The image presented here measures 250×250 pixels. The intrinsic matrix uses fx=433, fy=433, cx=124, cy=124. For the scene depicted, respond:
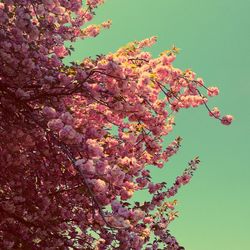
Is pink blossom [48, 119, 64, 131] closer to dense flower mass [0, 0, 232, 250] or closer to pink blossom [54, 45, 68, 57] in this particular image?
dense flower mass [0, 0, 232, 250]

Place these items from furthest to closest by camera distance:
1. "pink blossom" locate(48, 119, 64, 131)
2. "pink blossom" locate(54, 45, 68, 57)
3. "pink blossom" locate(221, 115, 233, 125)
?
"pink blossom" locate(221, 115, 233, 125)
"pink blossom" locate(54, 45, 68, 57)
"pink blossom" locate(48, 119, 64, 131)

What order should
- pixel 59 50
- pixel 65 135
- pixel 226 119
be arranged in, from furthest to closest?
pixel 226 119 < pixel 59 50 < pixel 65 135

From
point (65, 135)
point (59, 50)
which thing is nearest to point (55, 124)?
point (65, 135)

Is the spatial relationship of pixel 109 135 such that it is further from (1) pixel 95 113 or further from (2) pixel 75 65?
(2) pixel 75 65

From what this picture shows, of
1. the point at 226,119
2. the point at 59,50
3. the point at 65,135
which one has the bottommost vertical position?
the point at 65,135

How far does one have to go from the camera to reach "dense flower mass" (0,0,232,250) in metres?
6.40

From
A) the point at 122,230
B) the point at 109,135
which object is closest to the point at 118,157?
the point at 109,135

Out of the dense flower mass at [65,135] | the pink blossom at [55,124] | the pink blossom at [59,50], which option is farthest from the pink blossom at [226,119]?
the pink blossom at [55,124]

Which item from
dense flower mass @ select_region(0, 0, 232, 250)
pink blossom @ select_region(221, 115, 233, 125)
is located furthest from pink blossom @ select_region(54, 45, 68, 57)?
pink blossom @ select_region(221, 115, 233, 125)

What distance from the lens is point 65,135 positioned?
6.05 m

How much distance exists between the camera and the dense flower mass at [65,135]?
6.40 metres

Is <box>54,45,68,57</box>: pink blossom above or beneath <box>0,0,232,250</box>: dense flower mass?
above

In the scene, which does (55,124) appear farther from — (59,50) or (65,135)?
(59,50)

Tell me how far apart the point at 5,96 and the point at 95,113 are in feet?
7.17
